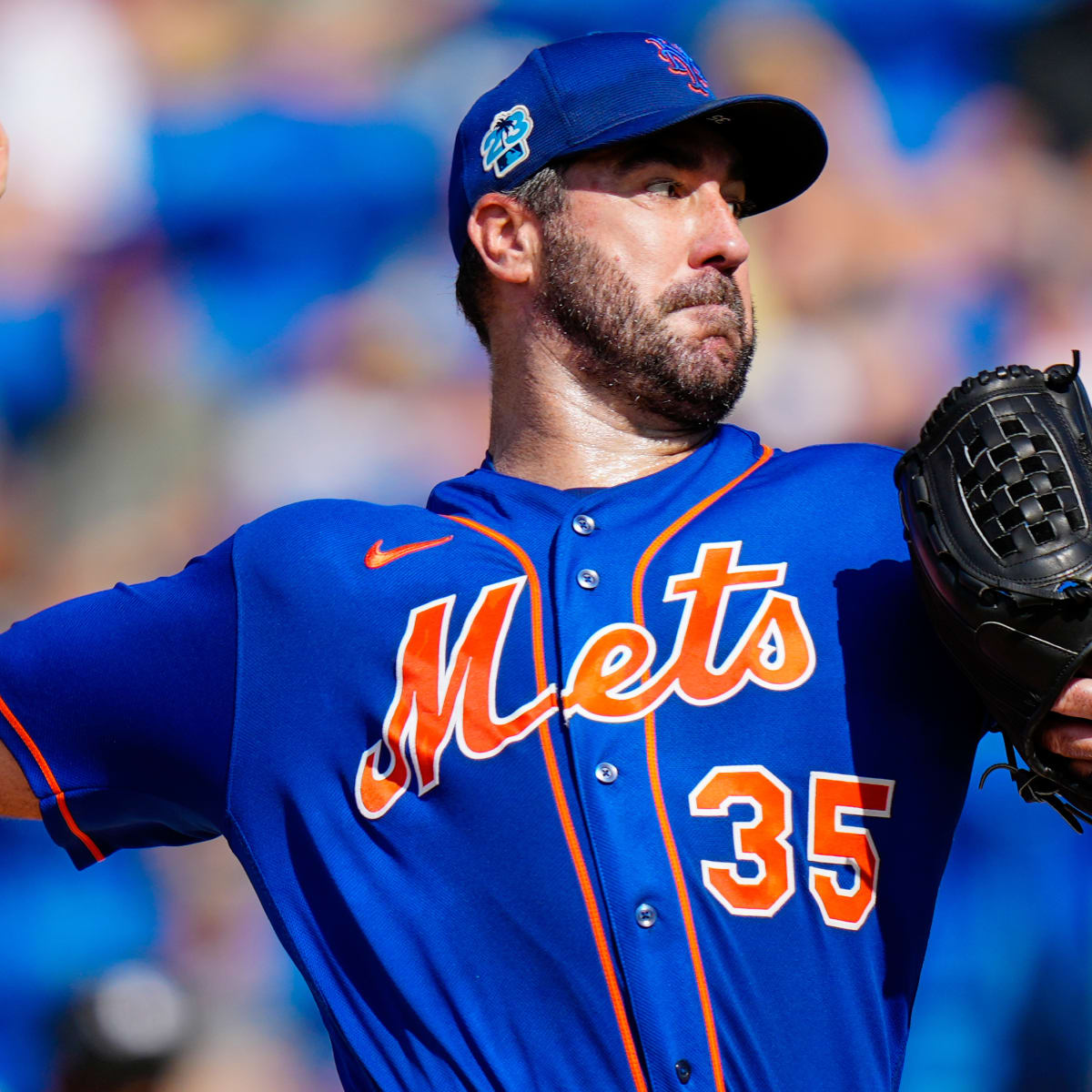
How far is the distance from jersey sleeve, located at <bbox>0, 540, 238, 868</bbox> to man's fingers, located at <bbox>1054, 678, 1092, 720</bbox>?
0.90 m

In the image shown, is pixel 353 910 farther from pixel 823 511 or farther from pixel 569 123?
pixel 569 123

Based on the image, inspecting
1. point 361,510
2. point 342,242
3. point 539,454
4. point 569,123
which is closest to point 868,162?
point 342,242

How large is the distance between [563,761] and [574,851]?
3.8 inches

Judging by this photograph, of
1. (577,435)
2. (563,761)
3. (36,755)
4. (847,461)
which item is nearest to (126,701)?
(36,755)

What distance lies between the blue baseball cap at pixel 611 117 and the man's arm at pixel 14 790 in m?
1.01

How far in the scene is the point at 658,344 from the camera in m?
1.76

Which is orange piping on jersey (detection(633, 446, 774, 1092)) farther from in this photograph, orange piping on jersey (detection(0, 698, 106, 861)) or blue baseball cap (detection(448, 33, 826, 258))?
orange piping on jersey (detection(0, 698, 106, 861))

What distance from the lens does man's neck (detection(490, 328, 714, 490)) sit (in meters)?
1.81

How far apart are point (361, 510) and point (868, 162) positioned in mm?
1880

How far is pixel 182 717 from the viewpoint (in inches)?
63.1

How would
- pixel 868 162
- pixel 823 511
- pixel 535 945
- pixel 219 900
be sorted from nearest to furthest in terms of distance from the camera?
pixel 535 945 < pixel 823 511 < pixel 219 900 < pixel 868 162

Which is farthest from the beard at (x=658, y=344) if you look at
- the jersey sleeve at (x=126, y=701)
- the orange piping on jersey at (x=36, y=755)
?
the orange piping on jersey at (x=36, y=755)

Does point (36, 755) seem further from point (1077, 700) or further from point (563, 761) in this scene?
point (1077, 700)

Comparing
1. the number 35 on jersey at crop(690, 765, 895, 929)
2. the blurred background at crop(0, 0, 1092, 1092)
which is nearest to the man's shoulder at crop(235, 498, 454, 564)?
the number 35 on jersey at crop(690, 765, 895, 929)
